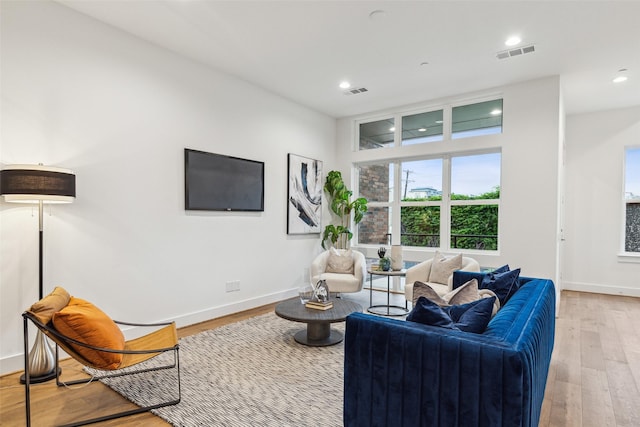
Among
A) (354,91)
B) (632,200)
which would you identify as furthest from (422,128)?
(632,200)

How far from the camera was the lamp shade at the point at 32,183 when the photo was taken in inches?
98.3

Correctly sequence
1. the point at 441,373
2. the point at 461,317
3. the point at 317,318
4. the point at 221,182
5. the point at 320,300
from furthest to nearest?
the point at 221,182
the point at 320,300
the point at 317,318
the point at 461,317
the point at 441,373

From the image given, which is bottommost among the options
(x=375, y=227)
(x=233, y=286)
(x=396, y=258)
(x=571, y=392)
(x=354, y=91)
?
(x=571, y=392)

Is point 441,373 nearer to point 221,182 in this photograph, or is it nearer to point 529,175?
point 221,182

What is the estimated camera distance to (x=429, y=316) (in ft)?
5.51

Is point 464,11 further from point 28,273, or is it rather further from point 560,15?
point 28,273

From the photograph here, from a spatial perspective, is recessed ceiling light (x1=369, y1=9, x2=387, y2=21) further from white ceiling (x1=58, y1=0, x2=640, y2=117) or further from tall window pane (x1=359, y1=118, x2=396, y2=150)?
tall window pane (x1=359, y1=118, x2=396, y2=150)

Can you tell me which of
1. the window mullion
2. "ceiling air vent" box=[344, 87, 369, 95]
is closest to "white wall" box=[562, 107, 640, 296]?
the window mullion

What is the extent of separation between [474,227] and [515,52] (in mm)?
2473

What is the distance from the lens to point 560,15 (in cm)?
316

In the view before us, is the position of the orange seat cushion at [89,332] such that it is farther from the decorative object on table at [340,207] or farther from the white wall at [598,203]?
the white wall at [598,203]

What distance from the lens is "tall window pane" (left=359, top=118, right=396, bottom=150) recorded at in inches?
238

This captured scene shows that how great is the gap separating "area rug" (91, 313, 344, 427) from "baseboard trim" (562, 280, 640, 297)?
5090 millimetres

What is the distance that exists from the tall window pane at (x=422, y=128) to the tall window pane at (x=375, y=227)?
1.28 m
